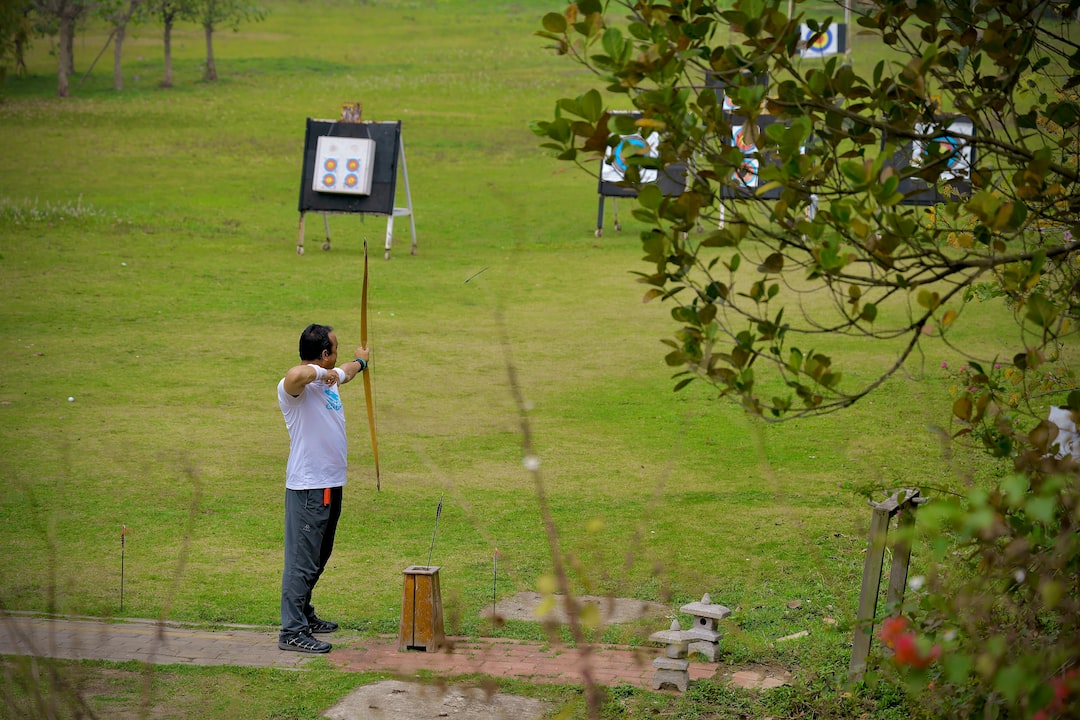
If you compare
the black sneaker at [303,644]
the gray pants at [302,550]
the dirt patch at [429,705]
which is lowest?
the black sneaker at [303,644]

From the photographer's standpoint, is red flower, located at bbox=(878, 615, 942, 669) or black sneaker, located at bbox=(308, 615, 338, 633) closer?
red flower, located at bbox=(878, 615, 942, 669)

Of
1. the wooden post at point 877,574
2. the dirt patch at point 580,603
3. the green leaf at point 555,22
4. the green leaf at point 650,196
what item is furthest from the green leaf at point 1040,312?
the dirt patch at point 580,603

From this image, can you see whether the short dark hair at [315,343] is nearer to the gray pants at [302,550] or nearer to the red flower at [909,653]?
the gray pants at [302,550]

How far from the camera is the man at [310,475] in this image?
5.93 m

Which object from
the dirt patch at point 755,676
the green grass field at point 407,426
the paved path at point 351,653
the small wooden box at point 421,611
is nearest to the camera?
the dirt patch at point 755,676

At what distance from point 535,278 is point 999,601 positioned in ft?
44.0

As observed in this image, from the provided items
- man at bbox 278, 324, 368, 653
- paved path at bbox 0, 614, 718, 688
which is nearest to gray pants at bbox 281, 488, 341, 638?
man at bbox 278, 324, 368, 653

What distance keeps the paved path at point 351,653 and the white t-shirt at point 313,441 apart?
79 centimetres

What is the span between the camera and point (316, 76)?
134 feet

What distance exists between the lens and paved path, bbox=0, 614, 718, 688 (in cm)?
556

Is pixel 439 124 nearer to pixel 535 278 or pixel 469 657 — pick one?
pixel 535 278

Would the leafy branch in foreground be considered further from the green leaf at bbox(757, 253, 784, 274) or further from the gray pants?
the gray pants

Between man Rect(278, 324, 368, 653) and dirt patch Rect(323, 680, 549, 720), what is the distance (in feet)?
2.24

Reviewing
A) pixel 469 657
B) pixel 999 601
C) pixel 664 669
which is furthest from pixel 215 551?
pixel 999 601
